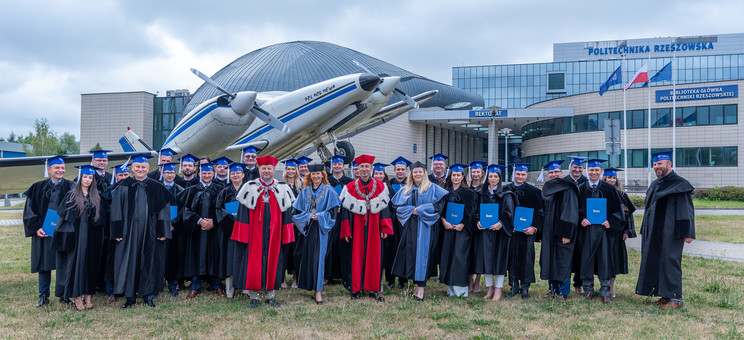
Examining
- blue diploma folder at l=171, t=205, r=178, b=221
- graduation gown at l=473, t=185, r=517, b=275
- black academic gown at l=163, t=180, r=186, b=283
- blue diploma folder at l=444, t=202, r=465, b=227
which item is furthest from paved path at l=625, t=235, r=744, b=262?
blue diploma folder at l=171, t=205, r=178, b=221

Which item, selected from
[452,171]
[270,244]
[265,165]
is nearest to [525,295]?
[452,171]

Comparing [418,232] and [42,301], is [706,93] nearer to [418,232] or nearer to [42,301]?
[418,232]

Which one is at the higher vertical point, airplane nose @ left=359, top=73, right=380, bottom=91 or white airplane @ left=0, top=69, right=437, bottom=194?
airplane nose @ left=359, top=73, right=380, bottom=91

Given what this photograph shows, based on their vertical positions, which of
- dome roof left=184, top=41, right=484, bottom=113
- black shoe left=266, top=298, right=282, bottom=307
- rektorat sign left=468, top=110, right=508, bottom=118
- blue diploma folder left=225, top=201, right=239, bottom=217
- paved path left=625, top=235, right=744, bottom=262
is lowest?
black shoe left=266, top=298, right=282, bottom=307

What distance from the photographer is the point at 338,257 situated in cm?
754

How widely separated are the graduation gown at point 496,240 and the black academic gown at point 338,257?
1.81 metres

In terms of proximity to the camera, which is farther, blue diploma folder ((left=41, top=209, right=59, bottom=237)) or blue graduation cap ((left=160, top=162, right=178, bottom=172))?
blue graduation cap ((left=160, top=162, right=178, bottom=172))

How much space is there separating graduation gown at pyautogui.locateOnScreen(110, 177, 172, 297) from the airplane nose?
981cm

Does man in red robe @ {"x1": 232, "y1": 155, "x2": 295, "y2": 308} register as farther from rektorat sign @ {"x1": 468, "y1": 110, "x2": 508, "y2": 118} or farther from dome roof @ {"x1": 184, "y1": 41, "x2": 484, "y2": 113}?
rektorat sign @ {"x1": 468, "y1": 110, "x2": 508, "y2": 118}

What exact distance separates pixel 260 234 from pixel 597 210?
14.7 ft

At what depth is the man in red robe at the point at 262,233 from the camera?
6234mm

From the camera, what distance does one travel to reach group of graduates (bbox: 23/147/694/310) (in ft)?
19.9

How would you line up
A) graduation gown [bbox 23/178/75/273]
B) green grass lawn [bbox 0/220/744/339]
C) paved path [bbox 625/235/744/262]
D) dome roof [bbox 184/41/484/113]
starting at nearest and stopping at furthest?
green grass lawn [bbox 0/220/744/339] → graduation gown [bbox 23/178/75/273] → paved path [bbox 625/235/744/262] → dome roof [bbox 184/41/484/113]

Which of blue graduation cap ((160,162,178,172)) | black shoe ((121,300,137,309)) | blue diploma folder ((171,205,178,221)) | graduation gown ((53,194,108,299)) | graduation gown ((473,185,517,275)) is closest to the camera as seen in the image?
graduation gown ((53,194,108,299))
